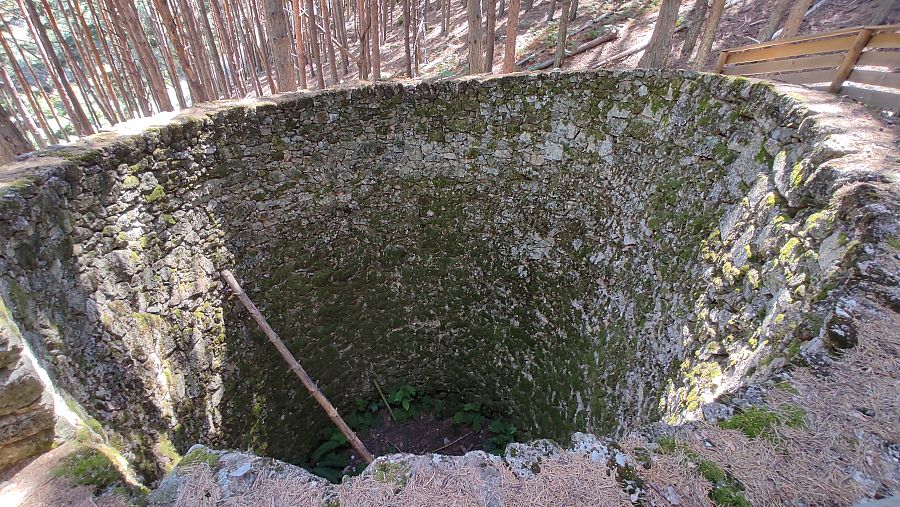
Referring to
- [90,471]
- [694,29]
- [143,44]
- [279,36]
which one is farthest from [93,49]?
[694,29]

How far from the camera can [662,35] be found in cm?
852

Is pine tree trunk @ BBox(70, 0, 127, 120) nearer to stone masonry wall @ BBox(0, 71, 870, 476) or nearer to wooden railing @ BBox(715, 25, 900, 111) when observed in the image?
stone masonry wall @ BBox(0, 71, 870, 476)

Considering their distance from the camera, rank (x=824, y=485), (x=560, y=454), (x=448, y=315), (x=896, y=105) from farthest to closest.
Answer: (x=448, y=315), (x=896, y=105), (x=560, y=454), (x=824, y=485)

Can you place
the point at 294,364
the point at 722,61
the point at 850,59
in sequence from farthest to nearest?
the point at 722,61, the point at 294,364, the point at 850,59

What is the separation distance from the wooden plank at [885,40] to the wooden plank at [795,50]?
204 millimetres

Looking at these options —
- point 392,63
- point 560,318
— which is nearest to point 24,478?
point 560,318

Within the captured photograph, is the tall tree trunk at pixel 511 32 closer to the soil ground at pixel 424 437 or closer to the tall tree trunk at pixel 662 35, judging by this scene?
the tall tree trunk at pixel 662 35

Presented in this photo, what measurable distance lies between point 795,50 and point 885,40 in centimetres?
113

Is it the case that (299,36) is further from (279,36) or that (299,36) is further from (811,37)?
(811,37)

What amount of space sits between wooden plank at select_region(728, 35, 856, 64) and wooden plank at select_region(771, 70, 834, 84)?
210 millimetres

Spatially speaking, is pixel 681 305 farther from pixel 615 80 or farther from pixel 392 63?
pixel 392 63

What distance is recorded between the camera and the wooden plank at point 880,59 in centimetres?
360

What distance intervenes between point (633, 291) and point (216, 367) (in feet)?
18.3

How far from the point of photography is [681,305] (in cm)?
430
